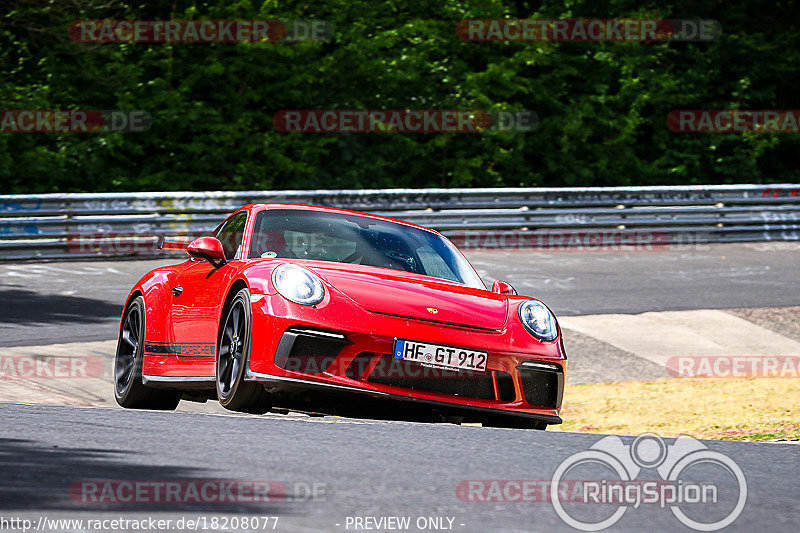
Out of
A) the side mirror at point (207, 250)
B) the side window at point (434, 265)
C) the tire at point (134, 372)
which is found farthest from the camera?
the tire at point (134, 372)

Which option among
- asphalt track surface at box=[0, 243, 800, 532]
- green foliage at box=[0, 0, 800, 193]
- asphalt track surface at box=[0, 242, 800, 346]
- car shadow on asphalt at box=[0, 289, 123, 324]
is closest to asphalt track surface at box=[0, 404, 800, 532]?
asphalt track surface at box=[0, 243, 800, 532]

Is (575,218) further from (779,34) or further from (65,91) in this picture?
(779,34)

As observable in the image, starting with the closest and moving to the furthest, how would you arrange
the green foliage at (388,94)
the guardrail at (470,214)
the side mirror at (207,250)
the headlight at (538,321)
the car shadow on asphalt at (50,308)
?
the headlight at (538,321), the side mirror at (207,250), the car shadow on asphalt at (50,308), the guardrail at (470,214), the green foliage at (388,94)

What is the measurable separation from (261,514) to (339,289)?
2.91 metres

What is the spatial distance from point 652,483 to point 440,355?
2.08m

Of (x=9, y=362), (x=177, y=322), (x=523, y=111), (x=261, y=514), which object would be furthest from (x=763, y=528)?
(x=523, y=111)

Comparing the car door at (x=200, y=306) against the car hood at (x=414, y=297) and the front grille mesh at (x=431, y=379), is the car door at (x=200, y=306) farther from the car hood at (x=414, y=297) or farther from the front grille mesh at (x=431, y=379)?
the front grille mesh at (x=431, y=379)

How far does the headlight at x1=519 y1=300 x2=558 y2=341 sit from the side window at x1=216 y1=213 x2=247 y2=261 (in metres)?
1.82

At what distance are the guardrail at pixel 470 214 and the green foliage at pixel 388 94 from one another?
13.4ft

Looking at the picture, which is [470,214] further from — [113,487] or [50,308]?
[113,487]

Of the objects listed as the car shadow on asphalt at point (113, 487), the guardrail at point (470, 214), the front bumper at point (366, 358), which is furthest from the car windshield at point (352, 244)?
the guardrail at point (470, 214)

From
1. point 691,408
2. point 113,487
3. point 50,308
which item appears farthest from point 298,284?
point 50,308

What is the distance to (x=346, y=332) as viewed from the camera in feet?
22.4

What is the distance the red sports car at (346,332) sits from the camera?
6844mm
